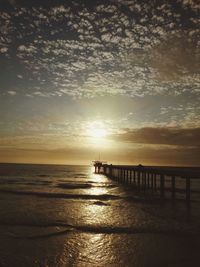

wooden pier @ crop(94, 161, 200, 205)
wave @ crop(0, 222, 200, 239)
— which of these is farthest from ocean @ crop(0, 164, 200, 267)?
wooden pier @ crop(94, 161, 200, 205)

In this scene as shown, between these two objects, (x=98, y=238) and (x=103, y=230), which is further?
(x=103, y=230)

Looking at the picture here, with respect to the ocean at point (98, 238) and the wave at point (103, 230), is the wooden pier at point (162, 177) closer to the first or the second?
the ocean at point (98, 238)

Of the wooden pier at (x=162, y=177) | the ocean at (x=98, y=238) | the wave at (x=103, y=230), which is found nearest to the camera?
the ocean at (x=98, y=238)

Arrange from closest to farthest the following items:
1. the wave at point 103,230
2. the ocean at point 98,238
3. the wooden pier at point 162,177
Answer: the ocean at point 98,238 < the wave at point 103,230 < the wooden pier at point 162,177

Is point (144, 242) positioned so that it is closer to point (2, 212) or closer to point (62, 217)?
point (62, 217)

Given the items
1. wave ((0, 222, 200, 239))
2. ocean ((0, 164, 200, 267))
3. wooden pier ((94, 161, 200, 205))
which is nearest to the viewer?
ocean ((0, 164, 200, 267))

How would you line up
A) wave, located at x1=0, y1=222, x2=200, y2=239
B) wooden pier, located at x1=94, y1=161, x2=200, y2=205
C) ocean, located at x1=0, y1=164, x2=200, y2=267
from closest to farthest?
1. ocean, located at x1=0, y1=164, x2=200, y2=267
2. wave, located at x1=0, y1=222, x2=200, y2=239
3. wooden pier, located at x1=94, y1=161, x2=200, y2=205

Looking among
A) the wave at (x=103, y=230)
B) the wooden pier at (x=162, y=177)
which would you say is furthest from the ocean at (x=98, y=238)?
the wooden pier at (x=162, y=177)

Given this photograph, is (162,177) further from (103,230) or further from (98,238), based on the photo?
(98,238)

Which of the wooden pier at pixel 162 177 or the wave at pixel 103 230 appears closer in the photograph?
the wave at pixel 103 230

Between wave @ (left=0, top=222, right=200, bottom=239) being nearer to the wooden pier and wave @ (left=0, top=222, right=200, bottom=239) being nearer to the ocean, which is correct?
the ocean

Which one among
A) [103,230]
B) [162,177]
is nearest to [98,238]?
[103,230]

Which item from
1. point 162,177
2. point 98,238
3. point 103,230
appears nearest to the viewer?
point 98,238

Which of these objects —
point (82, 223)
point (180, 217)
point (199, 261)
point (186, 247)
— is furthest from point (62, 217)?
point (199, 261)
